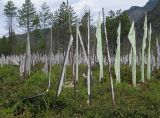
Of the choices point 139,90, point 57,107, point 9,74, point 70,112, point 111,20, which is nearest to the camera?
point 70,112

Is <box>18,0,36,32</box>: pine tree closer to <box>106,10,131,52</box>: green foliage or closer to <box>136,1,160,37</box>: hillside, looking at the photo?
<box>106,10,131,52</box>: green foliage

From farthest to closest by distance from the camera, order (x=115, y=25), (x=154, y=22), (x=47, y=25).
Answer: (x=154, y=22)
(x=47, y=25)
(x=115, y=25)

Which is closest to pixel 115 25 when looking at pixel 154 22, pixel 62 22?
pixel 62 22

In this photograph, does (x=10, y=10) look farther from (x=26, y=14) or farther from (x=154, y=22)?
(x=154, y=22)

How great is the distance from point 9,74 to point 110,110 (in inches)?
983

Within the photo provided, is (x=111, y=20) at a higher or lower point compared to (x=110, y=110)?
higher

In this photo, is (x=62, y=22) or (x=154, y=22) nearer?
(x=62, y=22)

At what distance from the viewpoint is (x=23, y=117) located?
1667cm

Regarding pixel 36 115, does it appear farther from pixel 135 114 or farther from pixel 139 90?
pixel 139 90

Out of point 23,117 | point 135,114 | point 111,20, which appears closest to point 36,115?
point 23,117

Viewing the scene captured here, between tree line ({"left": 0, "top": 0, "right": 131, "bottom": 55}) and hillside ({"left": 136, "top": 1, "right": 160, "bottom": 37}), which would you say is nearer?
tree line ({"left": 0, "top": 0, "right": 131, "bottom": 55})

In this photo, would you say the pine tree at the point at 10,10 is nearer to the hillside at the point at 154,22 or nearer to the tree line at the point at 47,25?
the tree line at the point at 47,25

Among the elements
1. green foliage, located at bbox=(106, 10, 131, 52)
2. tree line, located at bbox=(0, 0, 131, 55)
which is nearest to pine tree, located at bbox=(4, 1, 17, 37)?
tree line, located at bbox=(0, 0, 131, 55)

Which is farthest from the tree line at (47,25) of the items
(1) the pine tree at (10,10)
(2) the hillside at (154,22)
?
(2) the hillside at (154,22)
